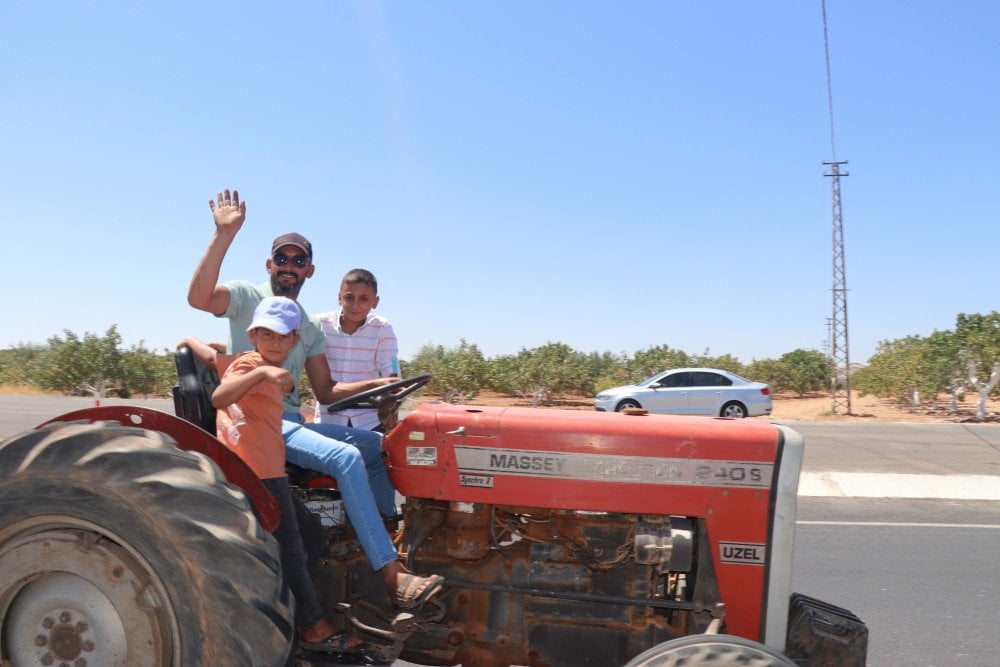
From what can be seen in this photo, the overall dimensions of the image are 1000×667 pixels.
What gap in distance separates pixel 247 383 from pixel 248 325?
955 millimetres

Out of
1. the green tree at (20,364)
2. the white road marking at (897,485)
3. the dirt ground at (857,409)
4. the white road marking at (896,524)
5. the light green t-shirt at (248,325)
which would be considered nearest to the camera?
the light green t-shirt at (248,325)

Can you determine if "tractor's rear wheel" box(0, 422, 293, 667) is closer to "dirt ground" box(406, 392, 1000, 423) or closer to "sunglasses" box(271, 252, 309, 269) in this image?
"sunglasses" box(271, 252, 309, 269)

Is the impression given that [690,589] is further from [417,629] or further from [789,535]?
[417,629]

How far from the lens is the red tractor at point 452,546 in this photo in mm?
2346

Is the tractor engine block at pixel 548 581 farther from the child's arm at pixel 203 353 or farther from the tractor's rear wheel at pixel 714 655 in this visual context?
the child's arm at pixel 203 353

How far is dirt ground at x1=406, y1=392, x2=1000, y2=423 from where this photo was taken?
2144cm

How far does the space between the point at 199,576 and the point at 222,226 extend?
1.59m

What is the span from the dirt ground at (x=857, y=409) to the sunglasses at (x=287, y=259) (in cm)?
1709

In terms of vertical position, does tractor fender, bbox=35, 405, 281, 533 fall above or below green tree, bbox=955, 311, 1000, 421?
below

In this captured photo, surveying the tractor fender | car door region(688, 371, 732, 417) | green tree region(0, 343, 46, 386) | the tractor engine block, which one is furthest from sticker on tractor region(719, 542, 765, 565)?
green tree region(0, 343, 46, 386)

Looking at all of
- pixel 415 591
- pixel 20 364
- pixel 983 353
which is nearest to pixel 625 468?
pixel 415 591

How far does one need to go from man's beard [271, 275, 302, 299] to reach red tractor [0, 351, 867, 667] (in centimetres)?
61

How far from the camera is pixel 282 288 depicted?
12.0ft

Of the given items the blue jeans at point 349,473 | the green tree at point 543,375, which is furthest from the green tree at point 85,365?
the blue jeans at point 349,473
